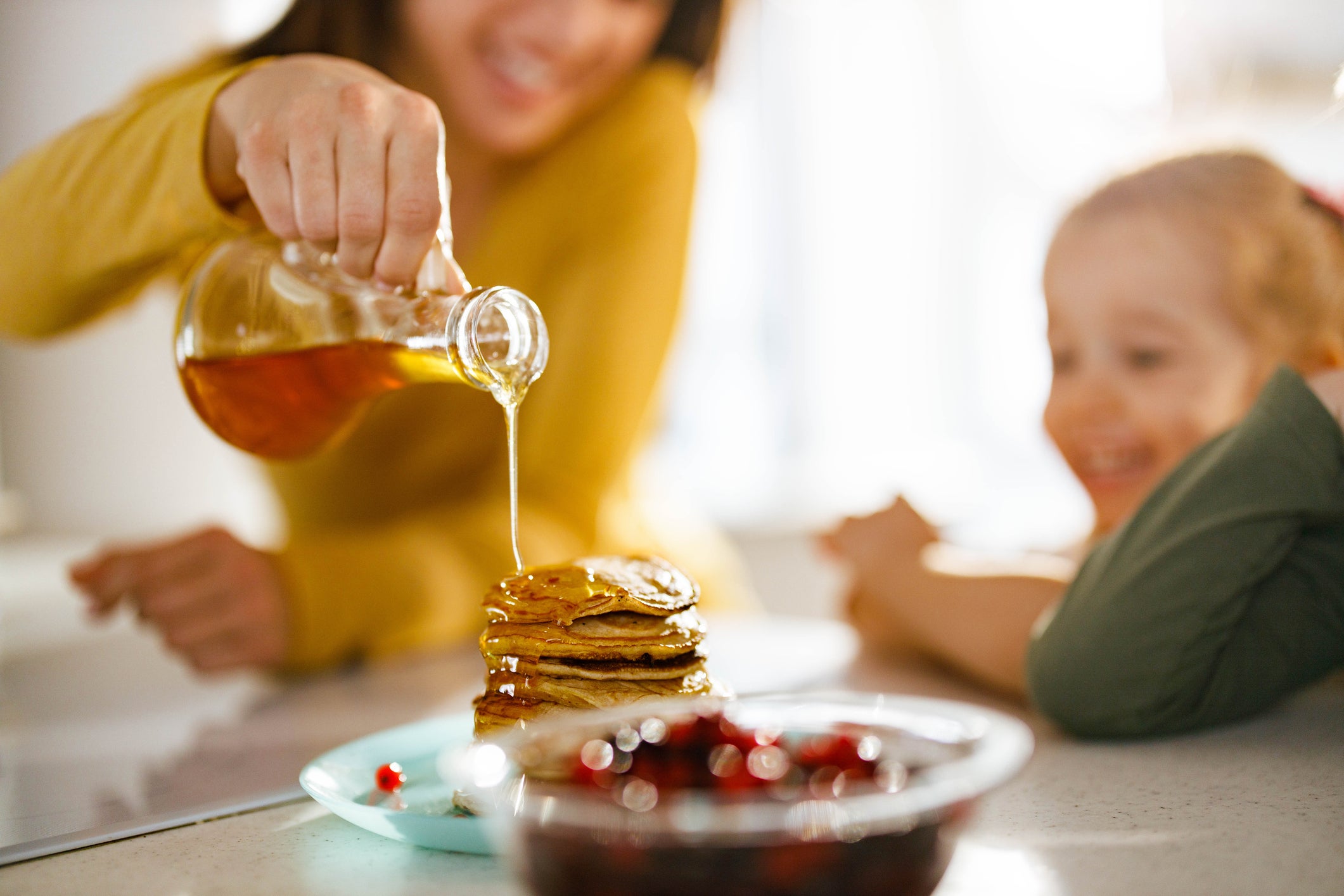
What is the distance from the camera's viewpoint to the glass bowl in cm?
36

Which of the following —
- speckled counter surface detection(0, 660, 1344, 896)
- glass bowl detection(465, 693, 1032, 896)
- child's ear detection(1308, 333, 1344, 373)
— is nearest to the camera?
glass bowl detection(465, 693, 1032, 896)

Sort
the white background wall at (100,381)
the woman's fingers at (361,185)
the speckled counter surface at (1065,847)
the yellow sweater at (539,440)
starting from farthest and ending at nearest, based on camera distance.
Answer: the white background wall at (100,381) → the yellow sweater at (539,440) → the woman's fingers at (361,185) → the speckled counter surface at (1065,847)

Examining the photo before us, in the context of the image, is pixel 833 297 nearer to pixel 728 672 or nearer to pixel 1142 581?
pixel 728 672

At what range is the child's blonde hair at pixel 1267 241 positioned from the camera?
41.2 inches

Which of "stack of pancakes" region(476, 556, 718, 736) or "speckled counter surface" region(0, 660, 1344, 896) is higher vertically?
"stack of pancakes" region(476, 556, 718, 736)

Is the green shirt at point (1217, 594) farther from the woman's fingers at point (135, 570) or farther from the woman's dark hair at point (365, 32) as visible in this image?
the woman's dark hair at point (365, 32)

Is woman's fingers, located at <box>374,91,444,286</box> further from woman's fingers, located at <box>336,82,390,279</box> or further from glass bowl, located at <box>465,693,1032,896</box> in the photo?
glass bowl, located at <box>465,693,1032,896</box>

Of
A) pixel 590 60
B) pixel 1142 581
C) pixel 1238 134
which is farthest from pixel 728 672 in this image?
pixel 1238 134

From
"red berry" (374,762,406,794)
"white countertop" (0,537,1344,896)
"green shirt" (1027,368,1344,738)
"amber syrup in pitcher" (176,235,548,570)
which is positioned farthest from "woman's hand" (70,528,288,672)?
"green shirt" (1027,368,1344,738)

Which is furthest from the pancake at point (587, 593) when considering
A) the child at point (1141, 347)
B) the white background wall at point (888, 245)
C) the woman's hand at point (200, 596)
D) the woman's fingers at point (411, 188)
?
the white background wall at point (888, 245)

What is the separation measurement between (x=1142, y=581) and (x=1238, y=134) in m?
0.95

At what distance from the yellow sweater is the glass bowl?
0.80 meters

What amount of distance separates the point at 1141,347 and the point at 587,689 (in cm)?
76

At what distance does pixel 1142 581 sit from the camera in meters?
0.75
